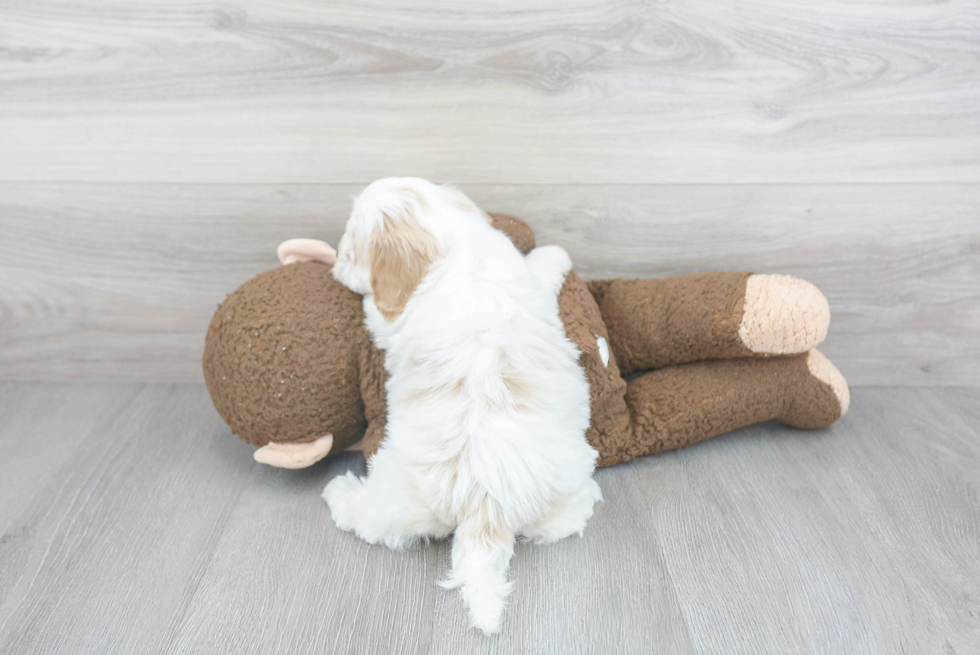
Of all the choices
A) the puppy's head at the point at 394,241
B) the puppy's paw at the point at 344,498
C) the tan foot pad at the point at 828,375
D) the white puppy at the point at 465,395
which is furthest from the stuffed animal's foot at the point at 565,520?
the tan foot pad at the point at 828,375

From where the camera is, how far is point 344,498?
1.07m

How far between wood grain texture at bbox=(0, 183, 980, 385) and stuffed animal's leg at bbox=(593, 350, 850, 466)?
0.25m

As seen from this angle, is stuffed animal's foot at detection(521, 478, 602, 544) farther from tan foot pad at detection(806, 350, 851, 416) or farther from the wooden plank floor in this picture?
tan foot pad at detection(806, 350, 851, 416)

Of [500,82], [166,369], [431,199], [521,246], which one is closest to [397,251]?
[431,199]

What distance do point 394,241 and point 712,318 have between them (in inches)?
22.1

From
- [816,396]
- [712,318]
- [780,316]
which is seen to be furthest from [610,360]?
[816,396]

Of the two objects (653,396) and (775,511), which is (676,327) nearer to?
(653,396)

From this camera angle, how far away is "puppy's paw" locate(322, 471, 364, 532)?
104 cm

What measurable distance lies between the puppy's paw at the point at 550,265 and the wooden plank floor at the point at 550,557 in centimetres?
36

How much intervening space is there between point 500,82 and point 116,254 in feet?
2.85

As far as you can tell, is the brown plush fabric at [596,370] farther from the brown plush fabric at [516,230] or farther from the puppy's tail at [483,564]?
the puppy's tail at [483,564]

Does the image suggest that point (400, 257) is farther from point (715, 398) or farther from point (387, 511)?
point (715, 398)

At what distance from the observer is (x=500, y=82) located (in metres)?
1.23

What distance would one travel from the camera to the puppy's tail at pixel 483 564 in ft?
2.73
